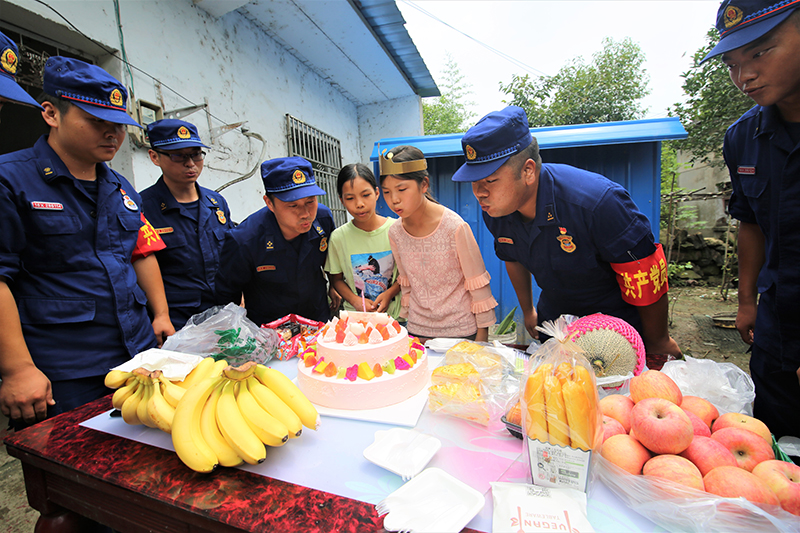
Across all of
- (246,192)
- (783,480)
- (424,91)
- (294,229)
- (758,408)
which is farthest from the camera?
(424,91)

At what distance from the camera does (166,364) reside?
1.73 meters

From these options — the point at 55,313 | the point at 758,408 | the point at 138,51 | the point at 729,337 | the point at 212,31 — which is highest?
the point at 212,31

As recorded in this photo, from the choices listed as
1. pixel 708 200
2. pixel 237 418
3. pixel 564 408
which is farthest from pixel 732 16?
pixel 708 200

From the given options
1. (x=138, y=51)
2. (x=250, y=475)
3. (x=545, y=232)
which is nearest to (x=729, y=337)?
(x=545, y=232)

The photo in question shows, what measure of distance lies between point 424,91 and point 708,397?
33.5 ft

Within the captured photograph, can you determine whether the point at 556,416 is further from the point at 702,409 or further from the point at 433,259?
the point at 433,259

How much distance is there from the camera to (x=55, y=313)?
6.18 feet

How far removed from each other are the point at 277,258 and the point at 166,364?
3.85 ft

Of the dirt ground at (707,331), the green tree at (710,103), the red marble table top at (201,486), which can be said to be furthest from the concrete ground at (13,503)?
the green tree at (710,103)

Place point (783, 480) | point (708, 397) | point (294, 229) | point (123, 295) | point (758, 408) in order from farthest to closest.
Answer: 1. point (294, 229)
2. point (123, 295)
3. point (758, 408)
4. point (708, 397)
5. point (783, 480)

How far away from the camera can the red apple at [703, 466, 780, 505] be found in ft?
2.85

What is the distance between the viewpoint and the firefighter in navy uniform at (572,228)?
1.89 m

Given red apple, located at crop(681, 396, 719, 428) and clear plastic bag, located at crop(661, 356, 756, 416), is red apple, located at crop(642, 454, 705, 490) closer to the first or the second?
red apple, located at crop(681, 396, 719, 428)

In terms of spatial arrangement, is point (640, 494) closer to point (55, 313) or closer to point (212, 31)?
Result: point (55, 313)
